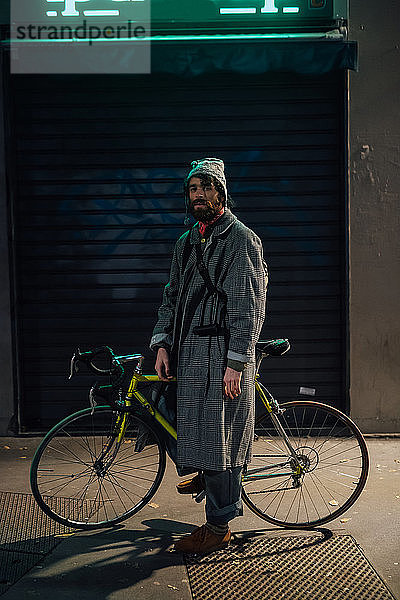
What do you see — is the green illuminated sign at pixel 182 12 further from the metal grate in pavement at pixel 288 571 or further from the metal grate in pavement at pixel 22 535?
the metal grate in pavement at pixel 288 571

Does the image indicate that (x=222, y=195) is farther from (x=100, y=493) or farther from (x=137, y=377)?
(x=100, y=493)

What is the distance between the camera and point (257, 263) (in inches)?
165

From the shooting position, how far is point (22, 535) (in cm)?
453

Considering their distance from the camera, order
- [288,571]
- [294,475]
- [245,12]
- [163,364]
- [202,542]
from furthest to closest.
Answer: [245,12], [294,475], [163,364], [202,542], [288,571]

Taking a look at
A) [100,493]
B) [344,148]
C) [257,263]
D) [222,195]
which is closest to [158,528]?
[100,493]

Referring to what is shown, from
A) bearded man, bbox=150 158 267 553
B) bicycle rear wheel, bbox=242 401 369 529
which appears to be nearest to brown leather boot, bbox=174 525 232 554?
bearded man, bbox=150 158 267 553

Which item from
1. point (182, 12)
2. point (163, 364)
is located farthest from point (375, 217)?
point (163, 364)

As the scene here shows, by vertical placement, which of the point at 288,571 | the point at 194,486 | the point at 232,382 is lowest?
the point at 288,571

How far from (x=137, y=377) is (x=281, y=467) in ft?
3.36

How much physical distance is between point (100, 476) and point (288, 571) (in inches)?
48.7

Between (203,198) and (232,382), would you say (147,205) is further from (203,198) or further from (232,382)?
(232,382)

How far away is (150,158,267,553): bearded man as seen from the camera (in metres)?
4.12

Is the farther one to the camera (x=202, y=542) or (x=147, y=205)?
(x=147, y=205)

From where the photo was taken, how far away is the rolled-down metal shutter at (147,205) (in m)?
6.95
